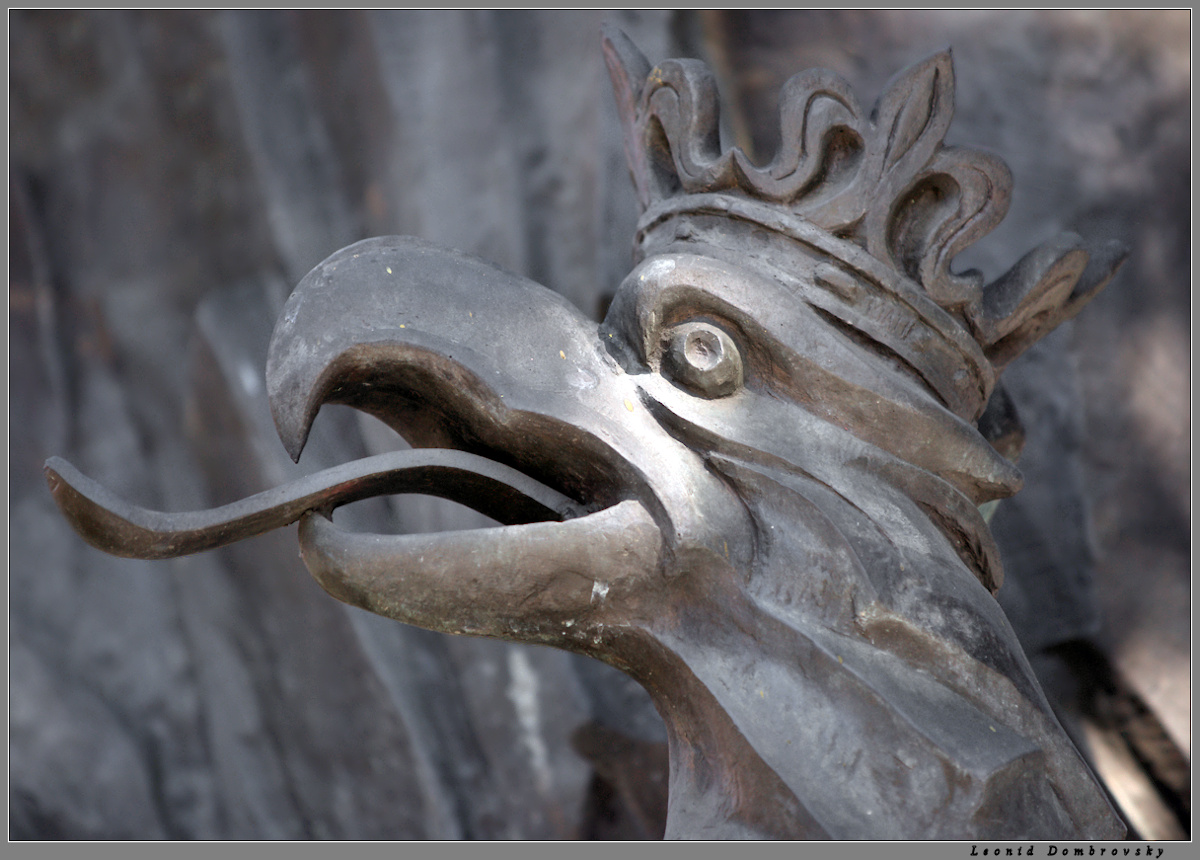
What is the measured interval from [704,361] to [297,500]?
0.34m

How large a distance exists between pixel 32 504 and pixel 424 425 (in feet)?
4.25

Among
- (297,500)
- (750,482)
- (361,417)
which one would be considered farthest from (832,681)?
(361,417)

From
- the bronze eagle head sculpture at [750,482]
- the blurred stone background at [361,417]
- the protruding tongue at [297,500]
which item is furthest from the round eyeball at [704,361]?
the blurred stone background at [361,417]

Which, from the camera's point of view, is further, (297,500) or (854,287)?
(854,287)

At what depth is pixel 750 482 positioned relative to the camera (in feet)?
2.92

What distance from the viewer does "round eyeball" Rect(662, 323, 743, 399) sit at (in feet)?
2.99

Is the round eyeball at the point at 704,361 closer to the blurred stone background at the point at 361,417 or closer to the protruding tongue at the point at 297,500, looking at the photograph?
the protruding tongue at the point at 297,500

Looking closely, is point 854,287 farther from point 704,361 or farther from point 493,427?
point 493,427

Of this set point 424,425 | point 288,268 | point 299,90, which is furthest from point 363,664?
point 299,90

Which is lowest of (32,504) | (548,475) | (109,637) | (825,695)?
(109,637)

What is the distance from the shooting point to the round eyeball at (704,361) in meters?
0.91

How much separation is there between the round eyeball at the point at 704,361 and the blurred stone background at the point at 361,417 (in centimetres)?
67

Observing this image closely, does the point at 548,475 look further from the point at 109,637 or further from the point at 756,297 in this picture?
the point at 109,637

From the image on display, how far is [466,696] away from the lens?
5.42 feet
